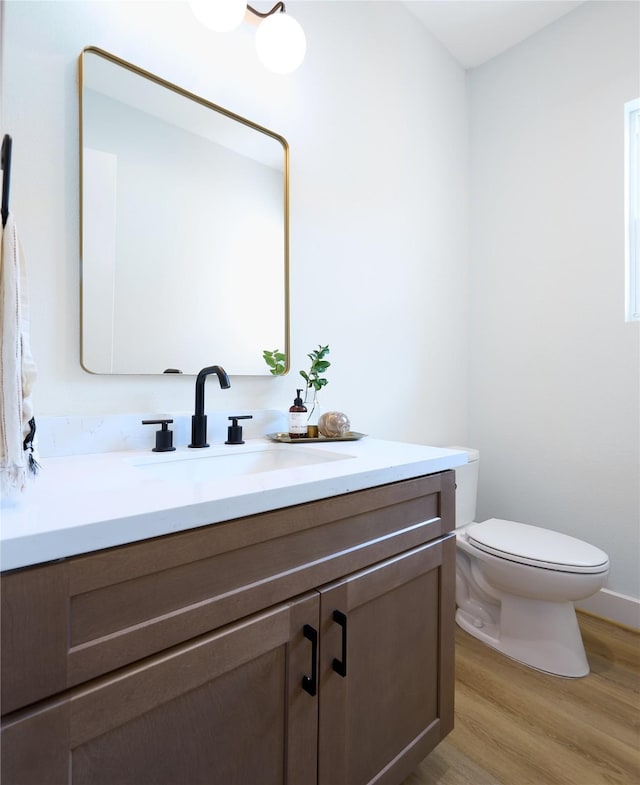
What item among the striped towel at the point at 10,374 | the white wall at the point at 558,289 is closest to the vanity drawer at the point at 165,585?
the striped towel at the point at 10,374

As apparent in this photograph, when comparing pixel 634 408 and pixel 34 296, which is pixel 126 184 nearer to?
pixel 34 296

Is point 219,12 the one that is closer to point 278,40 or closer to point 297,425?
point 278,40

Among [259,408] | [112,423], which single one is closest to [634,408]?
[259,408]

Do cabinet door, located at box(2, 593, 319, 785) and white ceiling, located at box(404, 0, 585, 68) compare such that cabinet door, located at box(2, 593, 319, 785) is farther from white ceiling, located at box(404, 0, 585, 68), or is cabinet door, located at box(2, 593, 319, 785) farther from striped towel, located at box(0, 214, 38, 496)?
white ceiling, located at box(404, 0, 585, 68)

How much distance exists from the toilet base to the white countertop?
90cm

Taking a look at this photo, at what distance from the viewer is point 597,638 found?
67.8 inches

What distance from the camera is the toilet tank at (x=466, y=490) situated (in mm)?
1865

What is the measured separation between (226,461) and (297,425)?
0.92 ft

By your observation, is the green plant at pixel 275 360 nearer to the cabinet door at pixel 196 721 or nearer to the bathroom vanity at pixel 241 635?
the bathroom vanity at pixel 241 635

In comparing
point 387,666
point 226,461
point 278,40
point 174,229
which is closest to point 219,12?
point 278,40

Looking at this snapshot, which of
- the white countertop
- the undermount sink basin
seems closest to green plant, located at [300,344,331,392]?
the undermount sink basin

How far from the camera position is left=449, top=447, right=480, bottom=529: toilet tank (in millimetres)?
1865

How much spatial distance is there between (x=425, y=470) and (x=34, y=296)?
102 centimetres

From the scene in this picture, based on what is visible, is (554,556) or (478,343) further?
(478,343)
